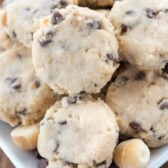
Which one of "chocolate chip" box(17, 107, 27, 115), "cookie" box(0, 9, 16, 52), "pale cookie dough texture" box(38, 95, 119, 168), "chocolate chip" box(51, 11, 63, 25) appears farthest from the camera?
"cookie" box(0, 9, 16, 52)

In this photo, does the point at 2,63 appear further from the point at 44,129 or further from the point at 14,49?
the point at 44,129

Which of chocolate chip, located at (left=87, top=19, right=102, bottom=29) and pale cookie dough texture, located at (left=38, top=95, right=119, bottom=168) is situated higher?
chocolate chip, located at (left=87, top=19, right=102, bottom=29)

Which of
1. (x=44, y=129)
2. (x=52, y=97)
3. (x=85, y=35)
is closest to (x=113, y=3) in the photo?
(x=85, y=35)

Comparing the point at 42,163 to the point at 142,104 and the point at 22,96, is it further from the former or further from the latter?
the point at 142,104

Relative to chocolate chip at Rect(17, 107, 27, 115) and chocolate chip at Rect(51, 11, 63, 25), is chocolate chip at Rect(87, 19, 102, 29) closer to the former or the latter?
chocolate chip at Rect(51, 11, 63, 25)

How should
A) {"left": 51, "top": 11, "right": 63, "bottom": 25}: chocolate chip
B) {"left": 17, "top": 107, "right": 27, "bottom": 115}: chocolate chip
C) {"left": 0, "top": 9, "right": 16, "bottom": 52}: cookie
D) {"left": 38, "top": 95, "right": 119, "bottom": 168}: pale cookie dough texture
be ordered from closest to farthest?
{"left": 38, "top": 95, "right": 119, "bottom": 168}: pale cookie dough texture, {"left": 51, "top": 11, "right": 63, "bottom": 25}: chocolate chip, {"left": 17, "top": 107, "right": 27, "bottom": 115}: chocolate chip, {"left": 0, "top": 9, "right": 16, "bottom": 52}: cookie

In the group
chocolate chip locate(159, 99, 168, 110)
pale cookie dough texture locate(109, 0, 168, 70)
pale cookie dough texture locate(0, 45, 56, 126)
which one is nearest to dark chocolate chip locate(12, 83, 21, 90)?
pale cookie dough texture locate(0, 45, 56, 126)

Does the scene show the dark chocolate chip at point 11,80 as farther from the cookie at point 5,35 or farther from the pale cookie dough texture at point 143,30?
the pale cookie dough texture at point 143,30
